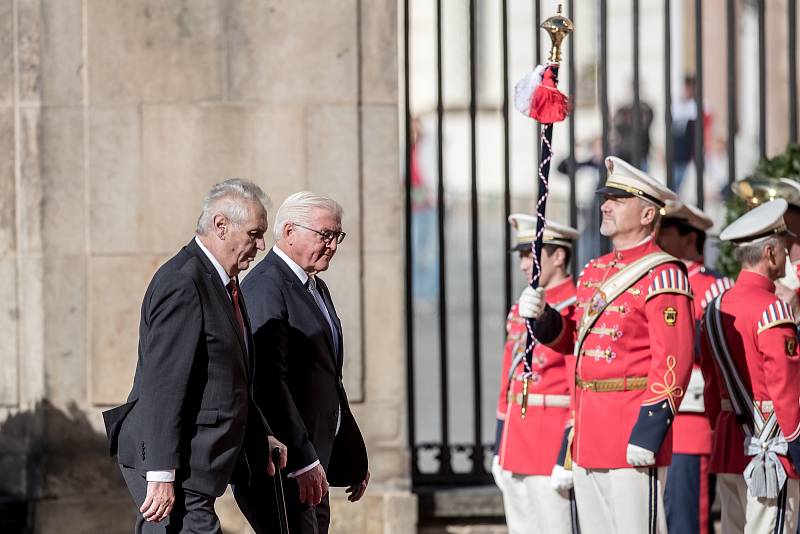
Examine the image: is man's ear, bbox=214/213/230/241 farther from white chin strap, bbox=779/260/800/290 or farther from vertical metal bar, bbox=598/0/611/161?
vertical metal bar, bbox=598/0/611/161

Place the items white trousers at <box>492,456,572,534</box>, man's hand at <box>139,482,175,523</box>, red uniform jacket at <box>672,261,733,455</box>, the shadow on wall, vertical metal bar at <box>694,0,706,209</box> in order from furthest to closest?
vertical metal bar at <box>694,0,706,209</box>, the shadow on wall, red uniform jacket at <box>672,261,733,455</box>, white trousers at <box>492,456,572,534</box>, man's hand at <box>139,482,175,523</box>

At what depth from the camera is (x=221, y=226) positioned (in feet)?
17.4

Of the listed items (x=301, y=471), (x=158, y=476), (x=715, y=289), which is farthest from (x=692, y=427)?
(x=158, y=476)

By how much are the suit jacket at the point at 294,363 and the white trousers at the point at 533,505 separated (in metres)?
1.44

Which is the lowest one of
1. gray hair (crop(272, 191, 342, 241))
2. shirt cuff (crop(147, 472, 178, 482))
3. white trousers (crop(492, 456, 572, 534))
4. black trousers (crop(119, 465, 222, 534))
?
white trousers (crop(492, 456, 572, 534))

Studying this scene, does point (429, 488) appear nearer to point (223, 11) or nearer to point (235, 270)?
point (223, 11)

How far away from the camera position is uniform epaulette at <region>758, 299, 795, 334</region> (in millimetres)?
6391

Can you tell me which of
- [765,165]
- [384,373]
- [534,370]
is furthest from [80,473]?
[765,165]

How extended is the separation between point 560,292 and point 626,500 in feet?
4.14

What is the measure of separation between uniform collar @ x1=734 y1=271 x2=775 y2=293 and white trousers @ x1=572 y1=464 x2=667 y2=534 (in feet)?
2.78

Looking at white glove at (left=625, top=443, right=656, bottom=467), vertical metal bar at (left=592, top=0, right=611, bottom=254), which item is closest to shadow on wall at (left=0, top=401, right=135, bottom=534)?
white glove at (left=625, top=443, right=656, bottom=467)

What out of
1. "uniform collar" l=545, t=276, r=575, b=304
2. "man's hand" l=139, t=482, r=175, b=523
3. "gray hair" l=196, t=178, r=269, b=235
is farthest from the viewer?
"uniform collar" l=545, t=276, r=575, b=304

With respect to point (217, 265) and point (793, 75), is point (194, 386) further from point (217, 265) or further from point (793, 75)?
point (793, 75)

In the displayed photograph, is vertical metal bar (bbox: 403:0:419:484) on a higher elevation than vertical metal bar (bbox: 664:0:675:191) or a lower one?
lower
